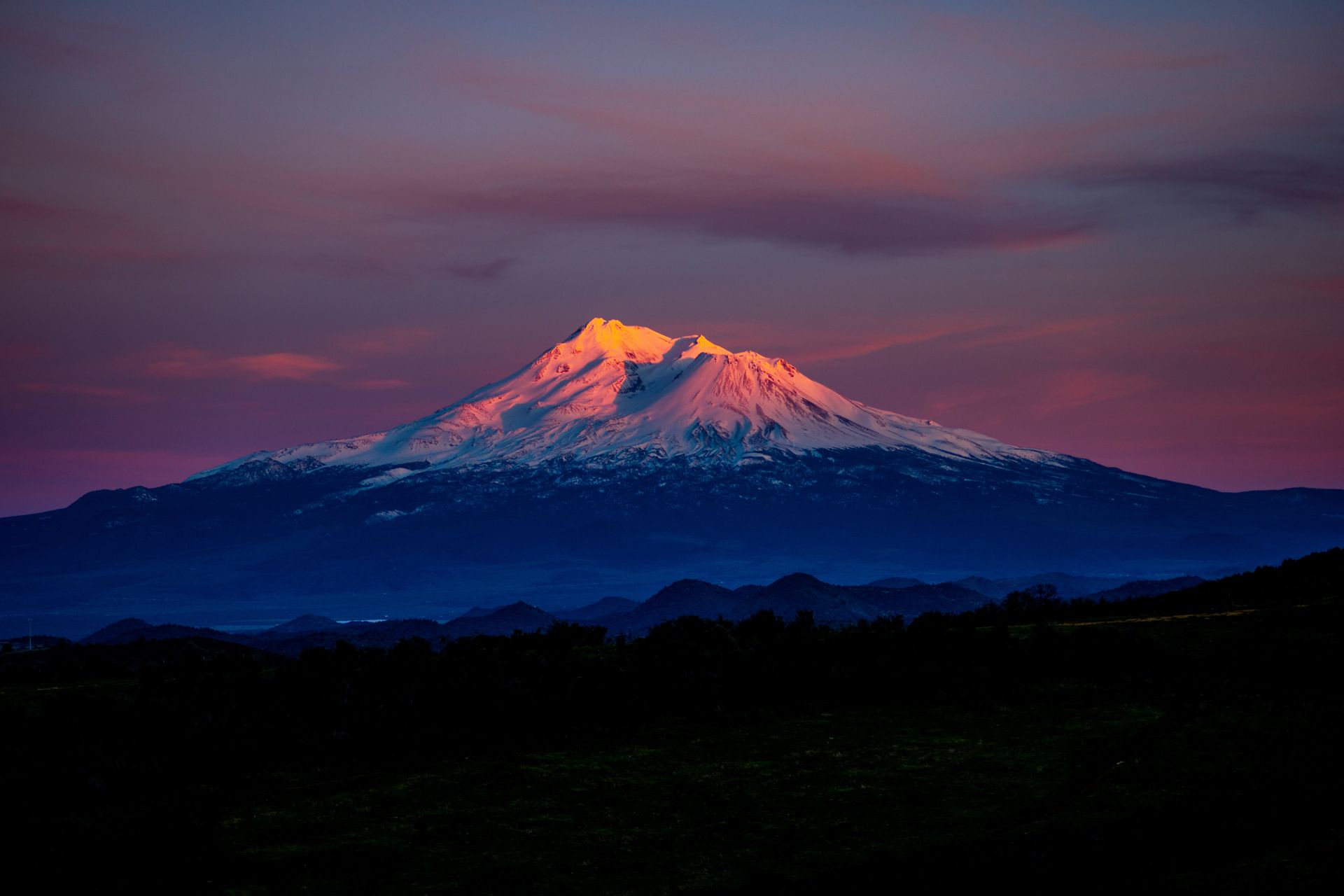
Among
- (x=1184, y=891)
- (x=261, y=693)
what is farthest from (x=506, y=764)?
(x=1184, y=891)

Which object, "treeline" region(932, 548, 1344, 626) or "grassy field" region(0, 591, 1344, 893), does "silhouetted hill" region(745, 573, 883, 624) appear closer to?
"treeline" region(932, 548, 1344, 626)

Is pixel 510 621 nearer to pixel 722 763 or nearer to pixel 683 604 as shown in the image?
pixel 683 604

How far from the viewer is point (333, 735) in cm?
3531

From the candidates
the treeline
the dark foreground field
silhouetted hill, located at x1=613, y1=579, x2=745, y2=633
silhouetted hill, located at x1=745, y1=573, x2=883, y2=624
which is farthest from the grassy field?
silhouetted hill, located at x1=613, y1=579, x2=745, y2=633

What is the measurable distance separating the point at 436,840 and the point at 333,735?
8127 mm

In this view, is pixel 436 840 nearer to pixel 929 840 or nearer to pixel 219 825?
pixel 219 825

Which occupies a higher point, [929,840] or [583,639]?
[583,639]

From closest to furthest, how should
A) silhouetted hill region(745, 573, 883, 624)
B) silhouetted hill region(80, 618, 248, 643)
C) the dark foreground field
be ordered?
the dark foreground field
silhouetted hill region(745, 573, 883, 624)
silhouetted hill region(80, 618, 248, 643)

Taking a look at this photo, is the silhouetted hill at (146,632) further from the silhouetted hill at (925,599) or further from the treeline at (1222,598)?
the treeline at (1222,598)

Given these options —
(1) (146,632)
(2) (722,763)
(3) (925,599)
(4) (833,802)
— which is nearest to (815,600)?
(3) (925,599)

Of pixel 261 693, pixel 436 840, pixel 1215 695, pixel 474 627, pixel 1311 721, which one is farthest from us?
pixel 474 627

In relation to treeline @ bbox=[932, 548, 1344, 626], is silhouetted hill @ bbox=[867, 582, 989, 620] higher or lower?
higher

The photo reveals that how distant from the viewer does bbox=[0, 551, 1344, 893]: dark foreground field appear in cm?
2561

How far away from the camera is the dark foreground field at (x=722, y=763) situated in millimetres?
25609
